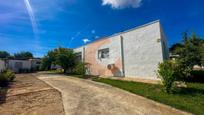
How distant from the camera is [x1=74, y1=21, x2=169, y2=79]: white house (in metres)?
12.1

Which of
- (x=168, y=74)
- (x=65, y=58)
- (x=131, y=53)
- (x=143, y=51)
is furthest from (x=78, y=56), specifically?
(x=168, y=74)

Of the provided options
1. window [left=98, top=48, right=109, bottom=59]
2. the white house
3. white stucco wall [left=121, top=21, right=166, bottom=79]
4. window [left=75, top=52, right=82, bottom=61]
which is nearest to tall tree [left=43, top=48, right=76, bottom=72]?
Answer: window [left=75, top=52, right=82, bottom=61]

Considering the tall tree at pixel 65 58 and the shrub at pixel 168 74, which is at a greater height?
the tall tree at pixel 65 58

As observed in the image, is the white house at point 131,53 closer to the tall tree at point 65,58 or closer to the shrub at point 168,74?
the tall tree at point 65,58

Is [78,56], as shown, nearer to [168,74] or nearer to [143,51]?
[143,51]

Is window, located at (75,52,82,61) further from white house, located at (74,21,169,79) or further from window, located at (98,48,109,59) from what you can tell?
window, located at (98,48,109,59)

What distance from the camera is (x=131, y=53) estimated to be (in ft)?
46.2

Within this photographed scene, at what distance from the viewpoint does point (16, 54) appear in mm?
71812

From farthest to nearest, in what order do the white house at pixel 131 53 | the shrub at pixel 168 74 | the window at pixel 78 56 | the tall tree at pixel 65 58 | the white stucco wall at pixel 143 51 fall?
1. the window at pixel 78 56
2. the tall tree at pixel 65 58
3. the white house at pixel 131 53
4. the white stucco wall at pixel 143 51
5. the shrub at pixel 168 74

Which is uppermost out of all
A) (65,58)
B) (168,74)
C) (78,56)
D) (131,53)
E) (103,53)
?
(78,56)

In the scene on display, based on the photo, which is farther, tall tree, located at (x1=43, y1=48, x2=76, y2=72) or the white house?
tall tree, located at (x1=43, y1=48, x2=76, y2=72)

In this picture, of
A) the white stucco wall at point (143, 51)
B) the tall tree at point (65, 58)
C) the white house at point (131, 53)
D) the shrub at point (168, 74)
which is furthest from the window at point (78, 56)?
the shrub at point (168, 74)

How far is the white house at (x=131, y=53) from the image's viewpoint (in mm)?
12078

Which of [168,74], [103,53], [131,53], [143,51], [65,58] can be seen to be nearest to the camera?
[168,74]
